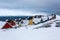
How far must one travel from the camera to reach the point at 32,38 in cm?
432

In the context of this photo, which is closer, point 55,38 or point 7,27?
point 55,38

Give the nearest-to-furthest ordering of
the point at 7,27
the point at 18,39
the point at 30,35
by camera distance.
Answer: the point at 18,39 → the point at 30,35 → the point at 7,27

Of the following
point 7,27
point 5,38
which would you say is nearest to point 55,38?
point 5,38

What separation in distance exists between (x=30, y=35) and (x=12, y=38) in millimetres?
463

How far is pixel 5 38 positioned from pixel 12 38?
17 cm

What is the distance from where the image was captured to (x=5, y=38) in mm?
4406

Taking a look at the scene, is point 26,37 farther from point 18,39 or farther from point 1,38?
point 1,38

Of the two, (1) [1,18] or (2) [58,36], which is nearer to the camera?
(2) [58,36]

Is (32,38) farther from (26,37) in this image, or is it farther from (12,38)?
(12,38)

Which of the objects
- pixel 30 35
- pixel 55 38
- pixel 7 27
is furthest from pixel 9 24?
pixel 55 38

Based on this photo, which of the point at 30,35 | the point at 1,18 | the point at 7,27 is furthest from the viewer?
the point at 1,18

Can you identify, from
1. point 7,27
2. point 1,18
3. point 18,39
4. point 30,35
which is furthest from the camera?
point 1,18

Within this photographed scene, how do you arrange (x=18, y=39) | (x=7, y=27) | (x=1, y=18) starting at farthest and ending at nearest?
(x=1, y=18), (x=7, y=27), (x=18, y=39)

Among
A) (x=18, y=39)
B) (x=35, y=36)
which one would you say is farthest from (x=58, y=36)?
(x=18, y=39)
